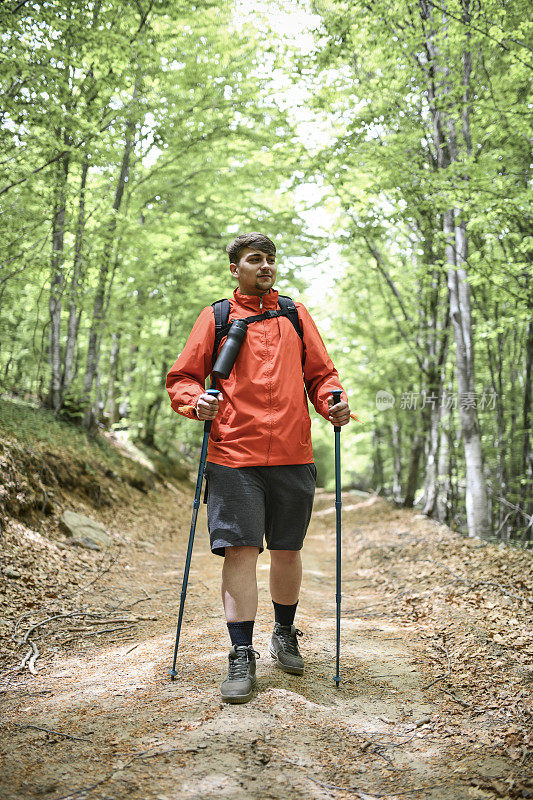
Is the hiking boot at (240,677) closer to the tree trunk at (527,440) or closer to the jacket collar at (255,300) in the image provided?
the jacket collar at (255,300)

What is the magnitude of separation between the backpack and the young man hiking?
1cm

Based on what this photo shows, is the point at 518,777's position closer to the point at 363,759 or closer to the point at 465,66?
the point at 363,759

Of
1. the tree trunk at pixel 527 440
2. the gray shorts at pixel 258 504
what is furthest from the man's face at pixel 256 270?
the tree trunk at pixel 527 440

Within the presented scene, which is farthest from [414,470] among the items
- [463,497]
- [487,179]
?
[487,179]

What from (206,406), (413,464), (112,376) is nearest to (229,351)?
(206,406)

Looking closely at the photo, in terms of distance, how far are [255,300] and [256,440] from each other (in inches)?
33.8

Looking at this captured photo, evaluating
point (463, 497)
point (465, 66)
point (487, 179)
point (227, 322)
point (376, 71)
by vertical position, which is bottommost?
point (463, 497)

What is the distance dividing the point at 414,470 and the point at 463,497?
2.72 m

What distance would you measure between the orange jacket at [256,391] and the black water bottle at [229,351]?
6cm

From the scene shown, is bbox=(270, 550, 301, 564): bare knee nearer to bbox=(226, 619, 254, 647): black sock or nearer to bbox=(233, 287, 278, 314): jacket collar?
bbox=(226, 619, 254, 647): black sock

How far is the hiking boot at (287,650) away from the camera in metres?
3.04

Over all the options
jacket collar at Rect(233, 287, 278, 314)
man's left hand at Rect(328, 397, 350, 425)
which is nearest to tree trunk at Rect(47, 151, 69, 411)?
jacket collar at Rect(233, 287, 278, 314)

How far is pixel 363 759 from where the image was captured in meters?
2.19

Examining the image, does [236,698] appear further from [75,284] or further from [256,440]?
[75,284]
